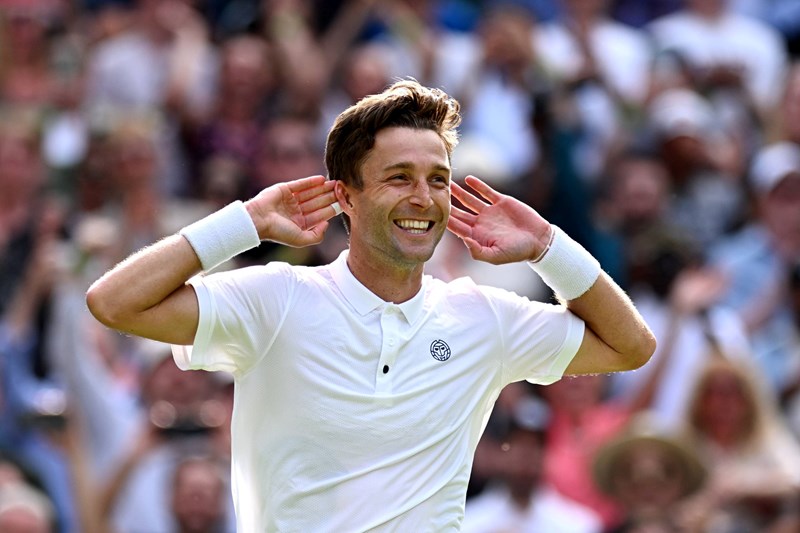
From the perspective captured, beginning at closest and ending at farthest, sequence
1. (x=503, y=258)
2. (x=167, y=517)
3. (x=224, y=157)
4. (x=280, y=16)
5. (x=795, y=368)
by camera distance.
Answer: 1. (x=503, y=258)
2. (x=167, y=517)
3. (x=795, y=368)
4. (x=224, y=157)
5. (x=280, y=16)

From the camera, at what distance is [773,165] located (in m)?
9.95

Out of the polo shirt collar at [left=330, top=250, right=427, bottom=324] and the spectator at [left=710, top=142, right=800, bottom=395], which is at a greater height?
the polo shirt collar at [left=330, top=250, right=427, bottom=324]

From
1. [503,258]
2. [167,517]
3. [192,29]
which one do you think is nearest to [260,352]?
[503,258]

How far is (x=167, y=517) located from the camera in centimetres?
772

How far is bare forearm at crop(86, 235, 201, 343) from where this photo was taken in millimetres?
4531

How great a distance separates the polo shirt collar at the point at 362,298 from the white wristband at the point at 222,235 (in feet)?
0.93

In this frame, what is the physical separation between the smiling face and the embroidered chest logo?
234 mm

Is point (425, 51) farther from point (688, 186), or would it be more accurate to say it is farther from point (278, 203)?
point (278, 203)

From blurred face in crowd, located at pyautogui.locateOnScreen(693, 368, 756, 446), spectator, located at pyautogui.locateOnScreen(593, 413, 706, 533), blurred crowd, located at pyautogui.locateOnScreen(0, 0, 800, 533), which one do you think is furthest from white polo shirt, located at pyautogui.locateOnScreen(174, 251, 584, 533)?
blurred face in crowd, located at pyautogui.locateOnScreen(693, 368, 756, 446)

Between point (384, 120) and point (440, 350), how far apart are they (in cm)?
70

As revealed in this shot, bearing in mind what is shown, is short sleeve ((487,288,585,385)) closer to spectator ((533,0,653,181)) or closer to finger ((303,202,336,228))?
finger ((303,202,336,228))

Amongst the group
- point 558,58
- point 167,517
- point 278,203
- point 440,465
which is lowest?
point 167,517

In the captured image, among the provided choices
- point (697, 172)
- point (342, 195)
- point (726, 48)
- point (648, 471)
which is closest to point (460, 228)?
point (342, 195)

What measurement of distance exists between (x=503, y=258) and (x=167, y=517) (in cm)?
335
